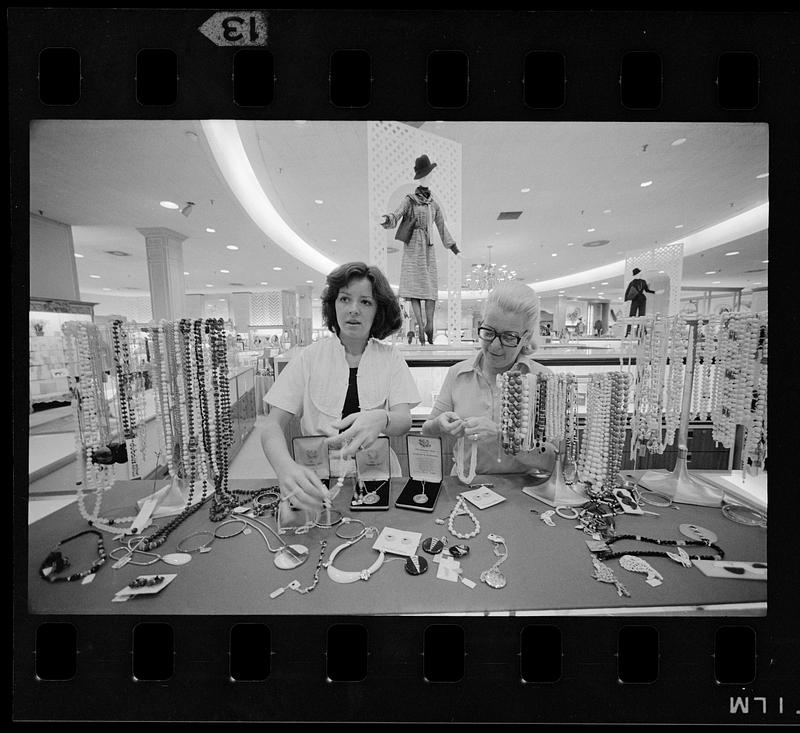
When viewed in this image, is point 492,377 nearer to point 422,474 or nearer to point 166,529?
point 422,474

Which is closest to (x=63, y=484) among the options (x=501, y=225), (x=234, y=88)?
(x=234, y=88)

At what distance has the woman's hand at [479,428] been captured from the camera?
3.27 feet

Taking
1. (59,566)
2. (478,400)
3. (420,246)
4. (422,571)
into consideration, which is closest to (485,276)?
(420,246)

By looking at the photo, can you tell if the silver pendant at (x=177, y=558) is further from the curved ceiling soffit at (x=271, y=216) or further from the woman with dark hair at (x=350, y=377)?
the curved ceiling soffit at (x=271, y=216)

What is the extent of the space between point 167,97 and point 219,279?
0.80 meters

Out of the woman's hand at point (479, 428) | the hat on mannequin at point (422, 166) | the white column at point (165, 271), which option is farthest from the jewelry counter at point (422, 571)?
the hat on mannequin at point (422, 166)

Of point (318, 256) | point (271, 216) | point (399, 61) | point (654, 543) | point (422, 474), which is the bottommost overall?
point (654, 543)

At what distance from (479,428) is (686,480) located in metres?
0.82

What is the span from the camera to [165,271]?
119cm

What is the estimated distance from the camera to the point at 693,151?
39.8 inches

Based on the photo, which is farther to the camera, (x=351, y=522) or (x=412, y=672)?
(x=351, y=522)

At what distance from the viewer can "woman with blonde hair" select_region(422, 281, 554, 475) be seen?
3.32ft

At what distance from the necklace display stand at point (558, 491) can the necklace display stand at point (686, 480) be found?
1.14ft

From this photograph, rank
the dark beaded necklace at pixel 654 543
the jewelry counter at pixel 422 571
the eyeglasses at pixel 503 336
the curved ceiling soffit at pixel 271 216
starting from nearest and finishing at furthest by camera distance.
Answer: the jewelry counter at pixel 422 571 < the dark beaded necklace at pixel 654 543 < the curved ceiling soffit at pixel 271 216 < the eyeglasses at pixel 503 336
